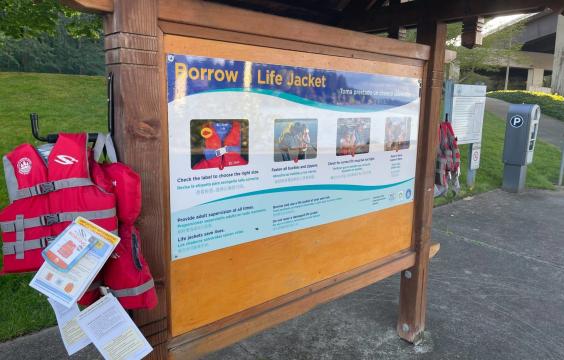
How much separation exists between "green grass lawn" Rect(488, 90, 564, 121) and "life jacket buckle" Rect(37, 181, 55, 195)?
64.0 feet

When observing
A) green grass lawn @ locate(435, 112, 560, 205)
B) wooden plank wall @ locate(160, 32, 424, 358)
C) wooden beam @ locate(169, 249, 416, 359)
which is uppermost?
wooden plank wall @ locate(160, 32, 424, 358)

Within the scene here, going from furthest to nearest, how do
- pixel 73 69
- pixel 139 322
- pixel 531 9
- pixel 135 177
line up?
pixel 73 69 < pixel 531 9 < pixel 139 322 < pixel 135 177

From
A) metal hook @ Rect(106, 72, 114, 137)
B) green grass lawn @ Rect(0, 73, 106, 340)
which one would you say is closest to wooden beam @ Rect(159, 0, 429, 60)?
metal hook @ Rect(106, 72, 114, 137)

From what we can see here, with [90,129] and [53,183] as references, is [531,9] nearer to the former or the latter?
[53,183]

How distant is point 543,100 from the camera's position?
19.1 meters

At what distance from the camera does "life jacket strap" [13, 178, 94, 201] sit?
152cm

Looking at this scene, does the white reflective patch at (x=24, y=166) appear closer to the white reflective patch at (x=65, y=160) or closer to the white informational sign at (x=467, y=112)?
the white reflective patch at (x=65, y=160)

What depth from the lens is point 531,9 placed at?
2.85 meters

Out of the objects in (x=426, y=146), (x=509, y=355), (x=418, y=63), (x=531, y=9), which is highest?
(x=531, y=9)

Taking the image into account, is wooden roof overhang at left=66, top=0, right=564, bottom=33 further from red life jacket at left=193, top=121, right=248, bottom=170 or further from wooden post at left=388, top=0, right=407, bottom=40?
red life jacket at left=193, top=121, right=248, bottom=170

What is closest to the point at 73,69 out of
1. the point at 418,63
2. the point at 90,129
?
the point at 90,129

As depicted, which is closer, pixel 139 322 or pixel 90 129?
pixel 139 322

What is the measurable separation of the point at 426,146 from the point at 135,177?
89.6 inches

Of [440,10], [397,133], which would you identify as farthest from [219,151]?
[440,10]
